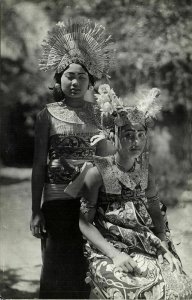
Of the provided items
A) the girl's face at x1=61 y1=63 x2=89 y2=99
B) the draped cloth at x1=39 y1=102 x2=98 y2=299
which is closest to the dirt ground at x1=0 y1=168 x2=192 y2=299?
the draped cloth at x1=39 y1=102 x2=98 y2=299

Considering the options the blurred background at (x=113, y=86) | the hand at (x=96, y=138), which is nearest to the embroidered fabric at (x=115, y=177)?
the hand at (x=96, y=138)

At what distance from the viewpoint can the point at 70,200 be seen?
160 inches

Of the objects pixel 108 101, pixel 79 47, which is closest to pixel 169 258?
pixel 108 101

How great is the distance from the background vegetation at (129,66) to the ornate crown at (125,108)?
0.21m

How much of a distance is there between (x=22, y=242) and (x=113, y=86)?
1.42 m

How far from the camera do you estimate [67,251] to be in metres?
4.08

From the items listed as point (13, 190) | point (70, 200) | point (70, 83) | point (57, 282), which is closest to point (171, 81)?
point (70, 83)

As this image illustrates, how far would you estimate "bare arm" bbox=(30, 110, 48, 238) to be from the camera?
4133mm

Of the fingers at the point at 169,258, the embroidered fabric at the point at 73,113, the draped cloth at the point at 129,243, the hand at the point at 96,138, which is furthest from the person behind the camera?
the embroidered fabric at the point at 73,113

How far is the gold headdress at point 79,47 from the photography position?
4.12 meters

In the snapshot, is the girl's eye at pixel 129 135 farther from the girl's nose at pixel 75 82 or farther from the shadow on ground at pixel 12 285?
the shadow on ground at pixel 12 285

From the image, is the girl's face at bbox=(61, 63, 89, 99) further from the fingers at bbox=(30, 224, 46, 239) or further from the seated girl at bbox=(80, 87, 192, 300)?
the fingers at bbox=(30, 224, 46, 239)

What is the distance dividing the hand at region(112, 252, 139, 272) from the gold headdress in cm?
140

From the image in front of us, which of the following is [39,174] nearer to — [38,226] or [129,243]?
→ [38,226]
